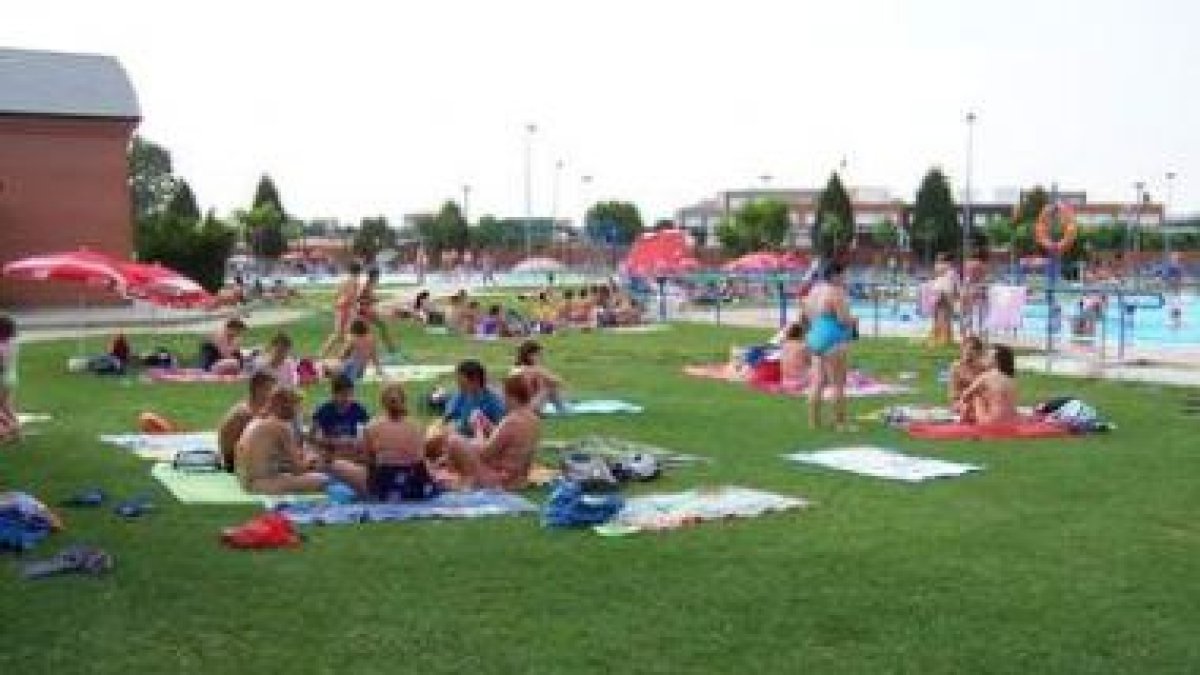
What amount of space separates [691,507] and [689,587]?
2.22m

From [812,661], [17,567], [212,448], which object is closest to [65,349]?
[212,448]

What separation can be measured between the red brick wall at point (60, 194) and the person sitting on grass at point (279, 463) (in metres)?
27.7

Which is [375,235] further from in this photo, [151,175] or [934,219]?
[934,219]

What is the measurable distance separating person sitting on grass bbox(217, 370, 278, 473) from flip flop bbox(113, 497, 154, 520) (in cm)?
130

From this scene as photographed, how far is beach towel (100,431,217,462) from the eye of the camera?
13.3 m

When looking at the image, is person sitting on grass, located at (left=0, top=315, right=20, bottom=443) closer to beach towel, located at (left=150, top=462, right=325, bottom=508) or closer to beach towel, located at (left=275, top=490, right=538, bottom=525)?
beach towel, located at (left=150, top=462, right=325, bottom=508)

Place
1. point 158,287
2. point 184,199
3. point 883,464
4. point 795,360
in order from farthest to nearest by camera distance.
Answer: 1. point 184,199
2. point 158,287
3. point 795,360
4. point 883,464

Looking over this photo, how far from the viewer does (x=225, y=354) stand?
69.6 ft

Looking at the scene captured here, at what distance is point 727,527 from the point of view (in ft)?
32.8

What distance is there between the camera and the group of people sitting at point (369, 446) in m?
Result: 10.9

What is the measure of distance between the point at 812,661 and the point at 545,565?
2.31 metres

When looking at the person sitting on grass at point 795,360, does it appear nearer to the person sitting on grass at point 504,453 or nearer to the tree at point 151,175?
the person sitting on grass at point 504,453

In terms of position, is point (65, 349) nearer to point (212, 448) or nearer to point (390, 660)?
point (212, 448)

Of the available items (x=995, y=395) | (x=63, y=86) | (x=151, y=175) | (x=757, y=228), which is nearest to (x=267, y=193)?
(x=151, y=175)
